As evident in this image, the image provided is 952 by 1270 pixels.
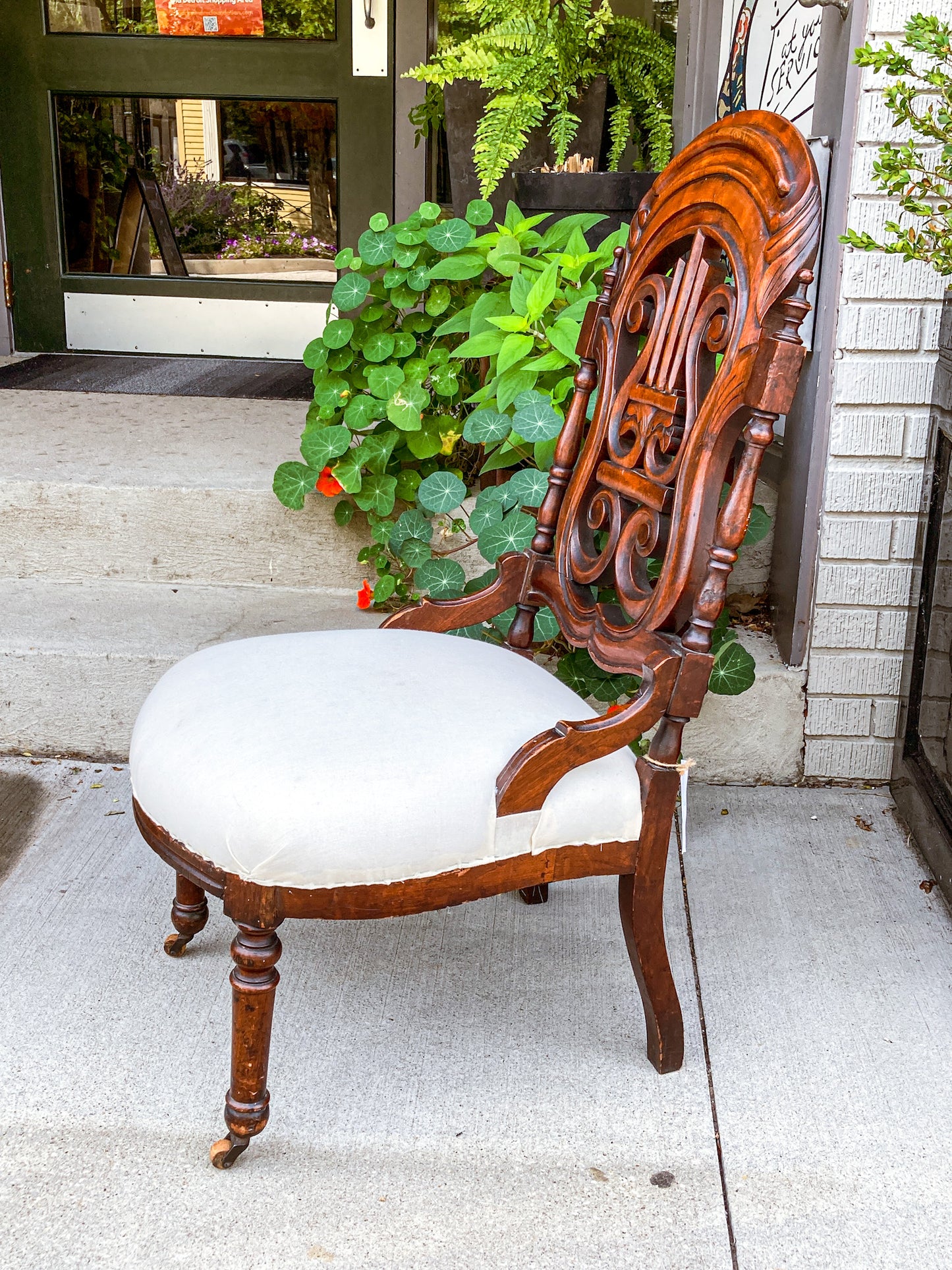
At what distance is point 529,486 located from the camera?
1.97 meters

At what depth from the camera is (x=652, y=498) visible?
1436 mm

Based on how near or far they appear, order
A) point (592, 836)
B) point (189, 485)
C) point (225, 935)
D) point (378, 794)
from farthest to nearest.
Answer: point (189, 485), point (225, 935), point (592, 836), point (378, 794)

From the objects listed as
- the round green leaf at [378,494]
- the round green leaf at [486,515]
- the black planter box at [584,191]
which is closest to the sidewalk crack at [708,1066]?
→ the round green leaf at [486,515]

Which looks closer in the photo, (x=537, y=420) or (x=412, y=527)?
(x=537, y=420)

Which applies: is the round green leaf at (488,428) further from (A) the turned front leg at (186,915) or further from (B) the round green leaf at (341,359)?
(A) the turned front leg at (186,915)

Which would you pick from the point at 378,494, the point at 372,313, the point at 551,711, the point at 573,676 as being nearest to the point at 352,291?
the point at 372,313

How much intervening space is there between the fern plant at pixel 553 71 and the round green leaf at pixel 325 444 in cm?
68

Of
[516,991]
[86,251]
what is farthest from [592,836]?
[86,251]

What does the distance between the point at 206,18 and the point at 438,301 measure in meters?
2.09

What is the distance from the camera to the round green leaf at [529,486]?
6.45 feet

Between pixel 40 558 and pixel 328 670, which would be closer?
pixel 328 670

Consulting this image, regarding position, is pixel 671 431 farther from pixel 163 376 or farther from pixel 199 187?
pixel 199 187

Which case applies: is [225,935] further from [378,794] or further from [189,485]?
[189,485]

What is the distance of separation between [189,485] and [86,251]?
6.24ft
